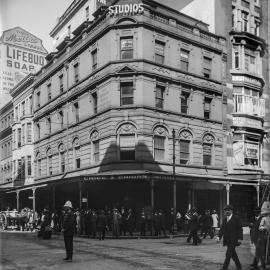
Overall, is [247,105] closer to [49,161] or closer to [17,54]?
[49,161]

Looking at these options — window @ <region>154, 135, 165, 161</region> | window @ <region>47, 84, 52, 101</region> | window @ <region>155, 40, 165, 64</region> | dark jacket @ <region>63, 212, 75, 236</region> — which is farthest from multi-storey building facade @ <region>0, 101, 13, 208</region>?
dark jacket @ <region>63, 212, 75, 236</region>

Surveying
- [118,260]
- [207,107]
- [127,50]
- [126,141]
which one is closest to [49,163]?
[126,141]

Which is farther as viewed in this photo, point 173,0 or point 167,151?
point 173,0

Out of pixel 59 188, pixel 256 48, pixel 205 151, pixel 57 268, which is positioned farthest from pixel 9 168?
pixel 57 268

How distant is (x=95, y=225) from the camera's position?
21.7 metres

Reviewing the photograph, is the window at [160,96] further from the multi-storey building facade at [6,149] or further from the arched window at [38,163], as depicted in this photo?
the multi-storey building facade at [6,149]

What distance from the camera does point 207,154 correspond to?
26875 mm

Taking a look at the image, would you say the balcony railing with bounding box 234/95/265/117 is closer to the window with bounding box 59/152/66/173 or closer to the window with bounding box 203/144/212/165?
the window with bounding box 203/144/212/165

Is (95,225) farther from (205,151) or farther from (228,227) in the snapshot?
(228,227)

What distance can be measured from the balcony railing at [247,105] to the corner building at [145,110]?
104cm

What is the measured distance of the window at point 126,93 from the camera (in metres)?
25.5

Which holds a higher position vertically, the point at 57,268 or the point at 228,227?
the point at 228,227

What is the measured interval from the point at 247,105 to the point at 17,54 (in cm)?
1989

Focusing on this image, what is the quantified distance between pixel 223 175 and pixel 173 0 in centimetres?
1134
